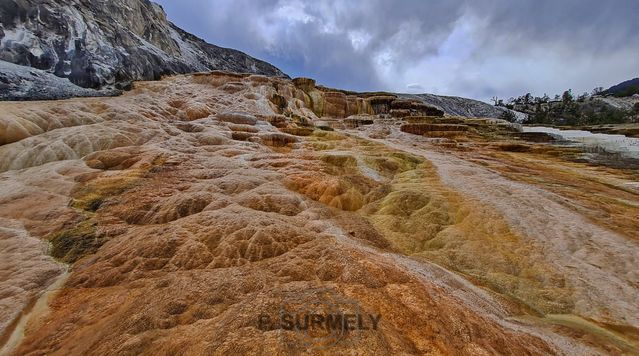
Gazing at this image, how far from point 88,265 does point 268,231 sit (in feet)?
11.8

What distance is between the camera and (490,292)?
5.86m

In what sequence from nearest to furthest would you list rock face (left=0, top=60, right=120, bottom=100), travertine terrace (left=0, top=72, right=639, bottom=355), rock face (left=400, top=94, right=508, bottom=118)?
travertine terrace (left=0, top=72, right=639, bottom=355) < rock face (left=0, top=60, right=120, bottom=100) < rock face (left=400, top=94, right=508, bottom=118)

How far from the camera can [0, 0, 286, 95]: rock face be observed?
63.6 ft

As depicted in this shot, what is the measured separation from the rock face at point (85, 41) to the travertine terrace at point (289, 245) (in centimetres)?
790

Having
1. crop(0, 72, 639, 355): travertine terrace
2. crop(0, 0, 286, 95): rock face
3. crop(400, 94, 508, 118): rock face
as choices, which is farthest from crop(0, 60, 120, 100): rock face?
crop(400, 94, 508, 118): rock face

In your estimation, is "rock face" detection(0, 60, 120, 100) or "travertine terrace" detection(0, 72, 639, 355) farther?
"rock face" detection(0, 60, 120, 100)

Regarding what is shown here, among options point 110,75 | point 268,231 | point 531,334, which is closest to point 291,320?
point 268,231

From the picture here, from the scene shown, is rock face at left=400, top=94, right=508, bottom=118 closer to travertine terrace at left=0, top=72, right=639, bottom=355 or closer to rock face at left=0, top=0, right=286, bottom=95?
rock face at left=0, top=0, right=286, bottom=95

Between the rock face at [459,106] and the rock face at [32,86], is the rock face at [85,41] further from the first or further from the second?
the rock face at [459,106]

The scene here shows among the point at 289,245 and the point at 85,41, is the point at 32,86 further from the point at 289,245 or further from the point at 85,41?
the point at 289,245

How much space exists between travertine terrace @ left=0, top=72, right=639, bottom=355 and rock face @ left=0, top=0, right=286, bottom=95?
7.90m

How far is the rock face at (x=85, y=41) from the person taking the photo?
19.4 m

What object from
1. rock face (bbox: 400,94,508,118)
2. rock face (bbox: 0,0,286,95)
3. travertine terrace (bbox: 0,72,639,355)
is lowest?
travertine terrace (bbox: 0,72,639,355)

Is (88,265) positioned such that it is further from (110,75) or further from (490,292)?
(110,75)
